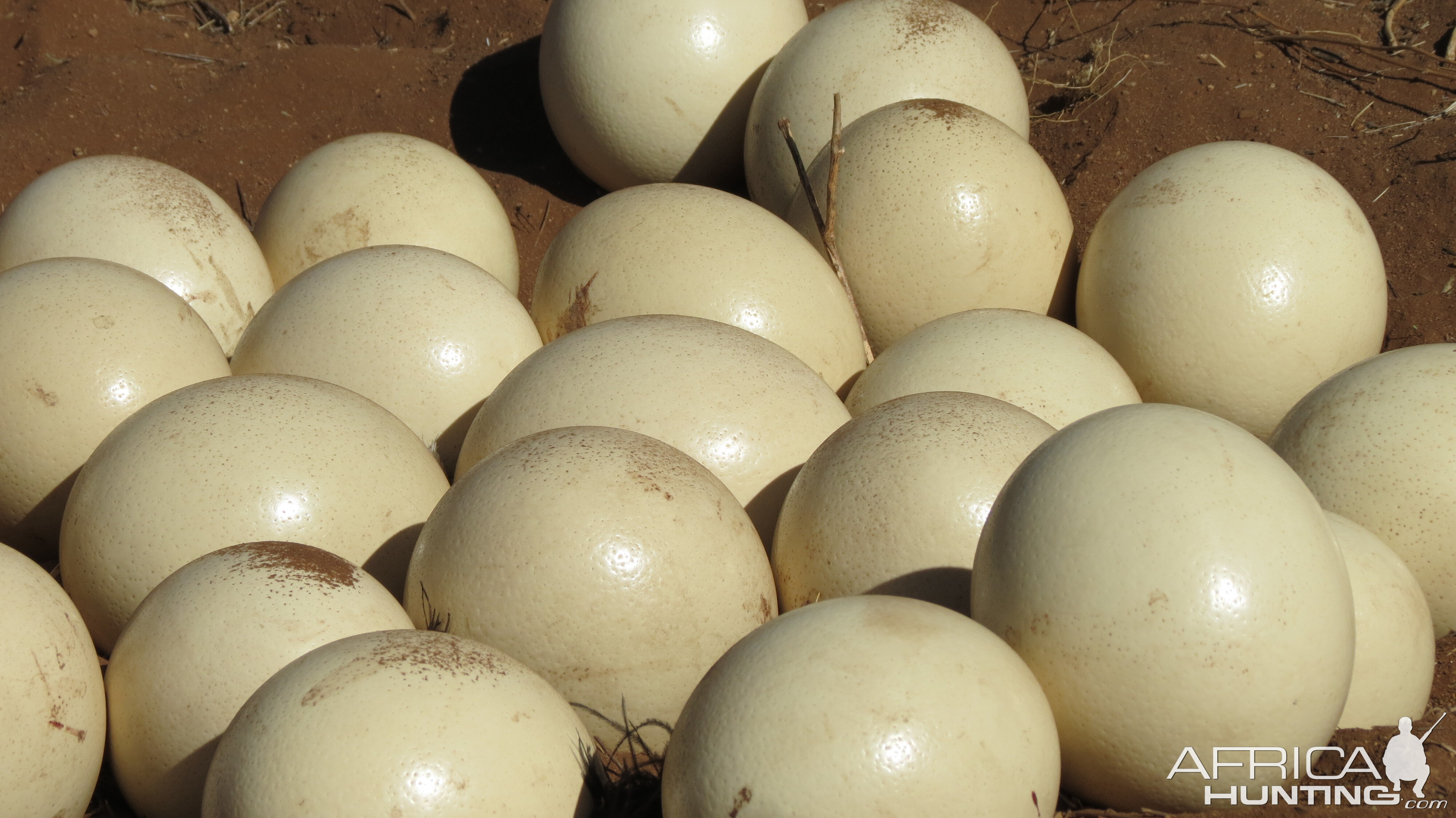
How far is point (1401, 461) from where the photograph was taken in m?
3.04

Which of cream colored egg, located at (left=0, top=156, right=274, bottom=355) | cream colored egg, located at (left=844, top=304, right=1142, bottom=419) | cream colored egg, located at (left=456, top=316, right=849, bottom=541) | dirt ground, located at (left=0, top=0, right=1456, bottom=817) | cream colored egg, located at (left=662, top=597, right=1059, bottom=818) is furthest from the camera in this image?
dirt ground, located at (left=0, top=0, right=1456, bottom=817)

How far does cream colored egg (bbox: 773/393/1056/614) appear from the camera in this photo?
2.64 m

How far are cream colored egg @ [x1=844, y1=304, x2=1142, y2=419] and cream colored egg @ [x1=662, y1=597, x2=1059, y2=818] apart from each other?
1.24 meters

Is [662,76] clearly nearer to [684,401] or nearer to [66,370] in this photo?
[684,401]

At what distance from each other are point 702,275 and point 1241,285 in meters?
1.53

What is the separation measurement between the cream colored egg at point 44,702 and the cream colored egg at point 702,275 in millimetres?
1580

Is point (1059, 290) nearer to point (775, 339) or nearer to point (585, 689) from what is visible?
point (775, 339)

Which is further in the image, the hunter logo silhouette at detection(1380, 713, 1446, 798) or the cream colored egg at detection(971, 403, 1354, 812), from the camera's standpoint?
the hunter logo silhouette at detection(1380, 713, 1446, 798)

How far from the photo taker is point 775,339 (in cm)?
352

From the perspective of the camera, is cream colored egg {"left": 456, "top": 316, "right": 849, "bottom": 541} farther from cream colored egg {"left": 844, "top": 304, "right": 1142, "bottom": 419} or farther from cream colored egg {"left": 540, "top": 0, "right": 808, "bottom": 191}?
cream colored egg {"left": 540, "top": 0, "right": 808, "bottom": 191}

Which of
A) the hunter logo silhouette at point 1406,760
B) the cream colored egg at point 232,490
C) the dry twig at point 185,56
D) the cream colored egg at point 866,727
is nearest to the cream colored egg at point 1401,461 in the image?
the hunter logo silhouette at point 1406,760

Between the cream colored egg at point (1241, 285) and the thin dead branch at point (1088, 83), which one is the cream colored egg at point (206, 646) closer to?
the cream colored egg at point (1241, 285)

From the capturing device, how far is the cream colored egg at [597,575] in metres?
2.42

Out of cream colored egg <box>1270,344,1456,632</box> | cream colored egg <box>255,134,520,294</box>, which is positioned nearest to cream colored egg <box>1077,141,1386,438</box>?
cream colored egg <box>1270,344,1456,632</box>
